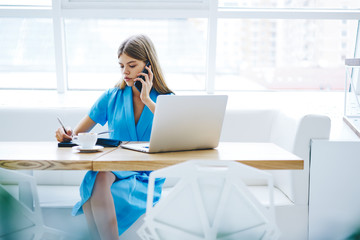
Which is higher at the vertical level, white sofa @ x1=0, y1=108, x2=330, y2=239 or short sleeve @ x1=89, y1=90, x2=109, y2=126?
short sleeve @ x1=89, y1=90, x2=109, y2=126

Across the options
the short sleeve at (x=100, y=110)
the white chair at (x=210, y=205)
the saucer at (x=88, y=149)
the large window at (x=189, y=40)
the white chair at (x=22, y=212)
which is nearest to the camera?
the white chair at (x=22, y=212)

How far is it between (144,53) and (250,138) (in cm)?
97

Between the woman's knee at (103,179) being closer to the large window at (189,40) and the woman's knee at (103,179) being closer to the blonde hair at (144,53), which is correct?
the blonde hair at (144,53)

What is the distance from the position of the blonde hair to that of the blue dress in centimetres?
5

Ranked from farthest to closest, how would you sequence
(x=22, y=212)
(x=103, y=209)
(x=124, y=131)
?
(x=124, y=131) < (x=103, y=209) < (x=22, y=212)

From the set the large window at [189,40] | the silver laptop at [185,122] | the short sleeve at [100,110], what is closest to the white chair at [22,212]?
the silver laptop at [185,122]

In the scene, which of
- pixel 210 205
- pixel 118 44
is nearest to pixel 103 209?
pixel 210 205

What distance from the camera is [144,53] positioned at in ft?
6.86

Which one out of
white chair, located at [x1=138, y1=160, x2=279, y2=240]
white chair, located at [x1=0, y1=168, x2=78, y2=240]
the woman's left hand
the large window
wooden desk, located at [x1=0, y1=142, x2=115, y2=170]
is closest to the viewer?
white chair, located at [x1=0, y1=168, x2=78, y2=240]

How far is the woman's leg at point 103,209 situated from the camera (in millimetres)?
1719

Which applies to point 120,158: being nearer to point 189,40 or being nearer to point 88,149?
point 88,149

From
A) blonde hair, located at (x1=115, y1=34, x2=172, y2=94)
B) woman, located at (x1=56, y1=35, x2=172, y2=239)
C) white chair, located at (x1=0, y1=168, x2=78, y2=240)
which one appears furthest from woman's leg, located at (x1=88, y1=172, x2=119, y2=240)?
blonde hair, located at (x1=115, y1=34, x2=172, y2=94)

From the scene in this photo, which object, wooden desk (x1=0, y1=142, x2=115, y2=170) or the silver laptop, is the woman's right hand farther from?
the silver laptop

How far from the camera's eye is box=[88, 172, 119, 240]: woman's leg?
5.64 ft
